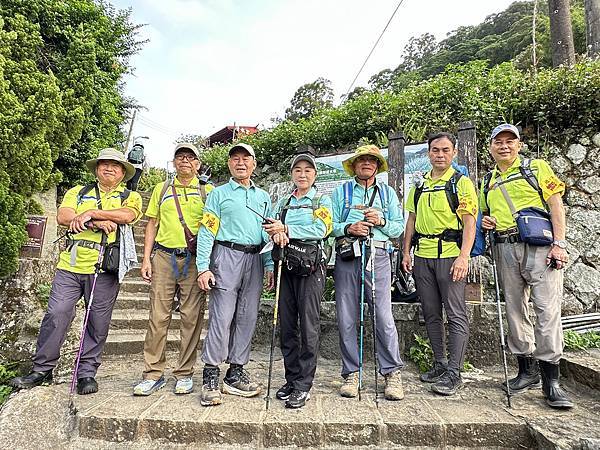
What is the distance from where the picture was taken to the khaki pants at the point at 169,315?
356 centimetres

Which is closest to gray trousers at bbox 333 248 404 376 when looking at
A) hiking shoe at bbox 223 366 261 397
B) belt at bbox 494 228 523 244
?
hiking shoe at bbox 223 366 261 397

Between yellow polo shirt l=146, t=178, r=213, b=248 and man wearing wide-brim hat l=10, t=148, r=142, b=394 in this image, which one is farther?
yellow polo shirt l=146, t=178, r=213, b=248

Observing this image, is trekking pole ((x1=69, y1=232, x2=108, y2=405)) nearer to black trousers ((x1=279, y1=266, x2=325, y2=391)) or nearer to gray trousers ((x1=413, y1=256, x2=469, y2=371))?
black trousers ((x1=279, y1=266, x2=325, y2=391))

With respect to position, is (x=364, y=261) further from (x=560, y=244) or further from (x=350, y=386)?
(x=560, y=244)

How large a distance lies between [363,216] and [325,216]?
1.39 feet

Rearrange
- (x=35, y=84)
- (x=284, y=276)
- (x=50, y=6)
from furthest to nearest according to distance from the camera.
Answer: (x=50, y=6) < (x=35, y=84) < (x=284, y=276)

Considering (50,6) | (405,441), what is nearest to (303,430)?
(405,441)

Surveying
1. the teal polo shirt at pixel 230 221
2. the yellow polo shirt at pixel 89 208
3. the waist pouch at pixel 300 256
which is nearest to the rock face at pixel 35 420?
the yellow polo shirt at pixel 89 208

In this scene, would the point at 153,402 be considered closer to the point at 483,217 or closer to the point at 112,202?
the point at 112,202

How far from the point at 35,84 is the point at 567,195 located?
779 cm

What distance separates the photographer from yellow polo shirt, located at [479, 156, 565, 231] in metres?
3.39

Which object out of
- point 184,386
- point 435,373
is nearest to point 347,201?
point 435,373

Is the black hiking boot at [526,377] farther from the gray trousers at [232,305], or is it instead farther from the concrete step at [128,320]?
the concrete step at [128,320]

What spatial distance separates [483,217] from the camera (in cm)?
369
